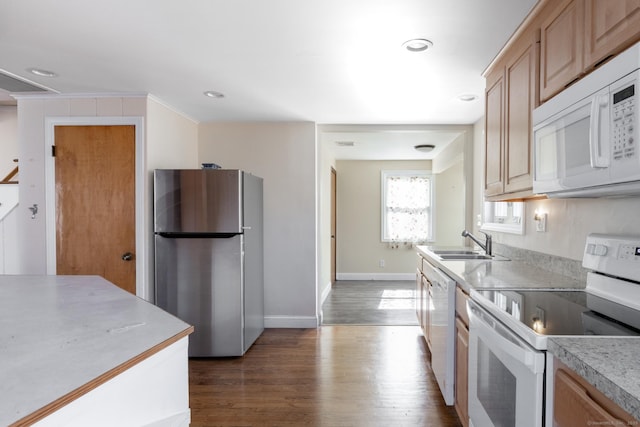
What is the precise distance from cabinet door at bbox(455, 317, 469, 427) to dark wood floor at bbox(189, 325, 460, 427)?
227mm

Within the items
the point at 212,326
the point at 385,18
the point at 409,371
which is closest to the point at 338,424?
the point at 409,371

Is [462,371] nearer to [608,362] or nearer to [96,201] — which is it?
[608,362]

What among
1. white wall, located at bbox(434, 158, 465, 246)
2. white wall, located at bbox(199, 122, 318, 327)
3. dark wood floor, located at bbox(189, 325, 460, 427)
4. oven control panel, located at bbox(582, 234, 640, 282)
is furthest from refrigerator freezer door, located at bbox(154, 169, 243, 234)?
white wall, located at bbox(434, 158, 465, 246)

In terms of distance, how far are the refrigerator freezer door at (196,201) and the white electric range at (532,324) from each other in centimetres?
202

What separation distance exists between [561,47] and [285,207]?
276cm

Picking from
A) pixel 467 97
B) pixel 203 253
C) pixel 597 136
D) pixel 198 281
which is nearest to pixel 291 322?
pixel 198 281

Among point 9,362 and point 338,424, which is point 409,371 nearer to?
point 338,424

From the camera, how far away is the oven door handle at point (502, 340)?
1.04 m

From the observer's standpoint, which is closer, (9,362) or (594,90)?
(9,362)

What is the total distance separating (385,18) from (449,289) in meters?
1.54


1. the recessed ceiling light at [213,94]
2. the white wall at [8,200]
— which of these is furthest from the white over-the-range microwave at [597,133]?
the white wall at [8,200]

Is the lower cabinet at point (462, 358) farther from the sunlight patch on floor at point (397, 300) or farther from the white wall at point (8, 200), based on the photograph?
the white wall at point (8, 200)

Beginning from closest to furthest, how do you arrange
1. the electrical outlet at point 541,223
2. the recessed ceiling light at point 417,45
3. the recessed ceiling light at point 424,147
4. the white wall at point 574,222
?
the white wall at point 574,222, the recessed ceiling light at point 417,45, the electrical outlet at point 541,223, the recessed ceiling light at point 424,147

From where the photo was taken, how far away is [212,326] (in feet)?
9.70
